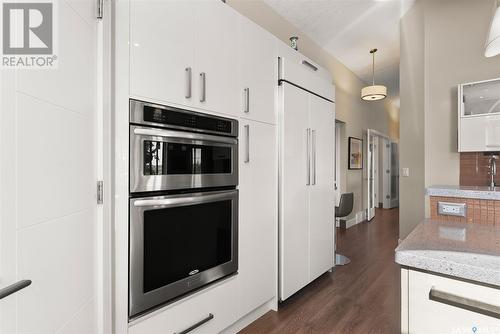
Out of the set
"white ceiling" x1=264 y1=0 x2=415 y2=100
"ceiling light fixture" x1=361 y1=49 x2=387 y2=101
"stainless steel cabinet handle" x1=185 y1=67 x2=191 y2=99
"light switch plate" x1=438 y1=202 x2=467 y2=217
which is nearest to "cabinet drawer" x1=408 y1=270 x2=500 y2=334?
"light switch plate" x1=438 y1=202 x2=467 y2=217

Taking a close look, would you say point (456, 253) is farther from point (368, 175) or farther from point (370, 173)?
point (370, 173)

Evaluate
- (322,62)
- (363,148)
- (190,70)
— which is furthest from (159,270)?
(363,148)

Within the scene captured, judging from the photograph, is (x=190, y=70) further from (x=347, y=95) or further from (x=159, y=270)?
(x=347, y=95)

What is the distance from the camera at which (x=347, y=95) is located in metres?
5.21

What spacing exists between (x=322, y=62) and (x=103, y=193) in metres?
4.00

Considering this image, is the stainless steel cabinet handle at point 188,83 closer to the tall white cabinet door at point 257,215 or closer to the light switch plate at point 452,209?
the tall white cabinet door at point 257,215

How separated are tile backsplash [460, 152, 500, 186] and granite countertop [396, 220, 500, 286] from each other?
1850mm

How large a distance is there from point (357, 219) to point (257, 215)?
4.25 meters

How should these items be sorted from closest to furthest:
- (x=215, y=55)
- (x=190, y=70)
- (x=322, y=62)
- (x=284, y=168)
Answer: (x=190, y=70) → (x=215, y=55) → (x=284, y=168) → (x=322, y=62)

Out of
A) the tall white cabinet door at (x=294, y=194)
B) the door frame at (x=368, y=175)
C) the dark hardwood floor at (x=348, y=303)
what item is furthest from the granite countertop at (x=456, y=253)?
the door frame at (x=368, y=175)

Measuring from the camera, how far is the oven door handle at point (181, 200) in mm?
1364

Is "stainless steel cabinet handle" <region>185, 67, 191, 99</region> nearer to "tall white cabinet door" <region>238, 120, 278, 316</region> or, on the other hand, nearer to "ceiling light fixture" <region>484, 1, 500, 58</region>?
"tall white cabinet door" <region>238, 120, 278, 316</region>

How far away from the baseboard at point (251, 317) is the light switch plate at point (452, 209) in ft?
4.69

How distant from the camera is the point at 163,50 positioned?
4.71ft
